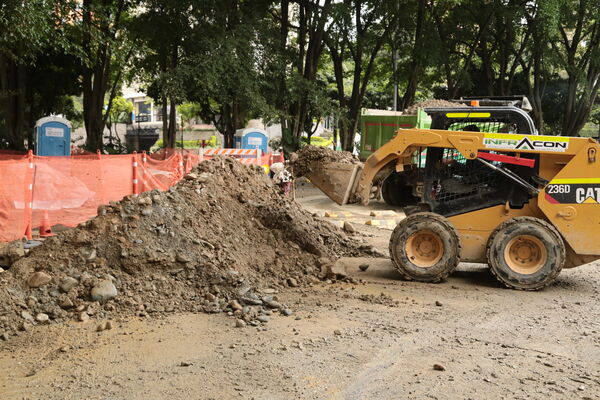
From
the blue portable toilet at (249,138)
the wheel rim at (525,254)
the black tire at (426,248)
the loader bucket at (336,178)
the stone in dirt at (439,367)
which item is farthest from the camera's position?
the blue portable toilet at (249,138)

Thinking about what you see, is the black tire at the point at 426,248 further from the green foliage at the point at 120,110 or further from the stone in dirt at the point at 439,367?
the green foliage at the point at 120,110

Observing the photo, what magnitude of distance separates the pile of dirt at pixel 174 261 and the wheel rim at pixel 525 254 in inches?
99.0

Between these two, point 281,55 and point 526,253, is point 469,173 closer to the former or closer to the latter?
point 526,253

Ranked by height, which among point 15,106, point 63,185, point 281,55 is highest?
point 281,55

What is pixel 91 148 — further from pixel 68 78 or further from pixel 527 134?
pixel 527 134

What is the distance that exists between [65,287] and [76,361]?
1.66 m

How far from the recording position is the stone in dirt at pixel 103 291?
6.93 meters

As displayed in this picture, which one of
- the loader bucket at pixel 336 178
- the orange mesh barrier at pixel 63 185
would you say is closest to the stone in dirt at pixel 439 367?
the loader bucket at pixel 336 178

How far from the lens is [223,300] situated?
284 inches

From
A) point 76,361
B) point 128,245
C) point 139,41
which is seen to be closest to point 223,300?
point 128,245

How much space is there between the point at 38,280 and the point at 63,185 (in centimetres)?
433

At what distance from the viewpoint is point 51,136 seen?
15.0 meters

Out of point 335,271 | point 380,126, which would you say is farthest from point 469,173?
point 380,126

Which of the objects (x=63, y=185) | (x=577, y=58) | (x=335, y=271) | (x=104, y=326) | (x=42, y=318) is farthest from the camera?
(x=577, y=58)
